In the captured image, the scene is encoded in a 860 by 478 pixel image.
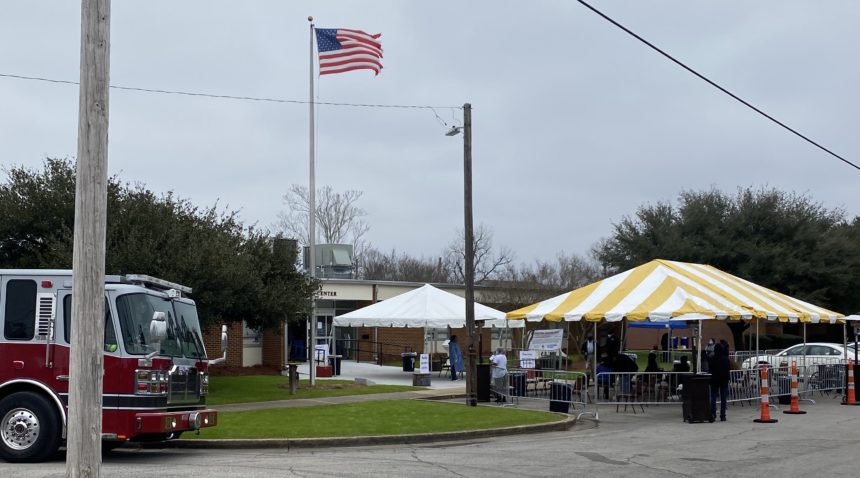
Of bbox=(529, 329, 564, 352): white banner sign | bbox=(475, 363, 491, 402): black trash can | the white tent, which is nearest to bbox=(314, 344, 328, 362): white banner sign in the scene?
the white tent

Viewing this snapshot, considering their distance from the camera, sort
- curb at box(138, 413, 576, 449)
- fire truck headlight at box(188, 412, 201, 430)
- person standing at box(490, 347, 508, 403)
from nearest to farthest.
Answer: fire truck headlight at box(188, 412, 201, 430) → curb at box(138, 413, 576, 449) → person standing at box(490, 347, 508, 403)

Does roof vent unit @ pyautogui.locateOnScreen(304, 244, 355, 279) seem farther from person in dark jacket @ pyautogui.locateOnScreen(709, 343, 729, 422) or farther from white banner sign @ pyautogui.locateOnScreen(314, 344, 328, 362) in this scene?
person in dark jacket @ pyautogui.locateOnScreen(709, 343, 729, 422)

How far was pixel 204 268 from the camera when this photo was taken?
2150cm

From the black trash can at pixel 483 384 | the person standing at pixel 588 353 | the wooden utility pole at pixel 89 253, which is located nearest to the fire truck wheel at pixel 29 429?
the wooden utility pole at pixel 89 253

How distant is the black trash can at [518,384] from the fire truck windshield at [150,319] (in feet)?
34.6

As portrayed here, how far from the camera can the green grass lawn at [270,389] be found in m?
22.9

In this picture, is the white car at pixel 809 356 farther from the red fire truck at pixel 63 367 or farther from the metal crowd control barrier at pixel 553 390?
the red fire truck at pixel 63 367

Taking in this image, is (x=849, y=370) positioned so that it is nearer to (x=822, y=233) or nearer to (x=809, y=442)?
(x=809, y=442)

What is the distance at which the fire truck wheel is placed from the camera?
1262 cm

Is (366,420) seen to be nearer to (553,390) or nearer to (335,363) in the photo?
(553,390)

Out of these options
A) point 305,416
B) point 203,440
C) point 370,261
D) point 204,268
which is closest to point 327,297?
point 204,268

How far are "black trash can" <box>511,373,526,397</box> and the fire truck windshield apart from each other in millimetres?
10532

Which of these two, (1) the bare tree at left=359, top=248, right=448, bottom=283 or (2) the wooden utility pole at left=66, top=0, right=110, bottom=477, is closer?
(2) the wooden utility pole at left=66, top=0, right=110, bottom=477

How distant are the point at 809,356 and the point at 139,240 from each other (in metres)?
20.8
